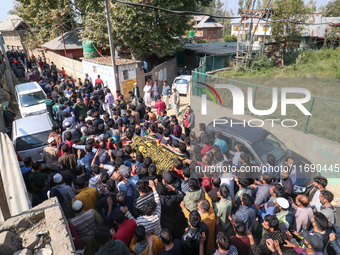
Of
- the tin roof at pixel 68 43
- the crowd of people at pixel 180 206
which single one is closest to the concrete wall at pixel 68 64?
the tin roof at pixel 68 43

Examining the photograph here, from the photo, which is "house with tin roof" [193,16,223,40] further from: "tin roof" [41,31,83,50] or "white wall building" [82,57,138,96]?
"white wall building" [82,57,138,96]

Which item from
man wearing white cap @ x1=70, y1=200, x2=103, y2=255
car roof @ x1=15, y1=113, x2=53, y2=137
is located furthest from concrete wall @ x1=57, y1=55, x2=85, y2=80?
man wearing white cap @ x1=70, y1=200, x2=103, y2=255

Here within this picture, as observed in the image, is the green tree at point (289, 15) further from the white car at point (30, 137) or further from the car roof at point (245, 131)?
the white car at point (30, 137)

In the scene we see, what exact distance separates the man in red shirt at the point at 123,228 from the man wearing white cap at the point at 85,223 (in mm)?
437

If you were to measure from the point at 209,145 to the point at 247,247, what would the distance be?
2818 mm

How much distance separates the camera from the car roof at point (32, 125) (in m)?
6.90

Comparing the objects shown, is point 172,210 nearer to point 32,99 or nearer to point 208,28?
point 32,99

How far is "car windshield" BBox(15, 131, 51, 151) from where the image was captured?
6617mm

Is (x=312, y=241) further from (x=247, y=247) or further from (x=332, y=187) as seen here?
(x=332, y=187)

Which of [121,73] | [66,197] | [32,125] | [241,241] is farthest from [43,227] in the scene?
[121,73]

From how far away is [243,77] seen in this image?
14992mm

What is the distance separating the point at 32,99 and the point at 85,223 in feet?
29.8

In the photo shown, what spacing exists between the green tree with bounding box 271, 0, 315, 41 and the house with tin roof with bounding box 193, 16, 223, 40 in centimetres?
3385

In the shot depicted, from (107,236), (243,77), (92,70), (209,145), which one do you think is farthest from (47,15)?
(107,236)
